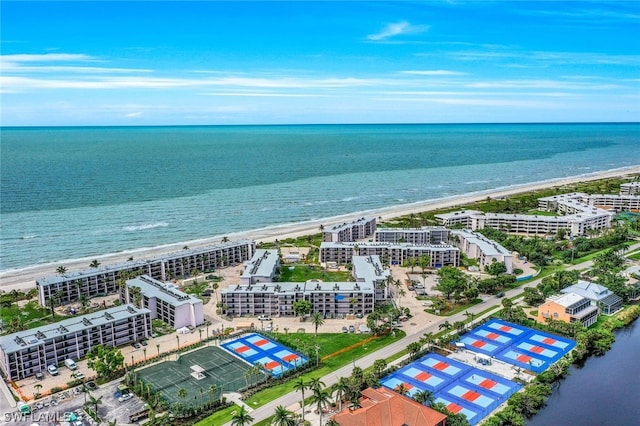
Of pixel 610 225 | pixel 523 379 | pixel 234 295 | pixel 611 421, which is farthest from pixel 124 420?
pixel 610 225

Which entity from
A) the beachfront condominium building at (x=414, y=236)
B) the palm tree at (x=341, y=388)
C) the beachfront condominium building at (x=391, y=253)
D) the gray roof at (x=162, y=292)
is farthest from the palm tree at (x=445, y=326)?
the beachfront condominium building at (x=414, y=236)

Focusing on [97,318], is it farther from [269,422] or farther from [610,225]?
[610,225]

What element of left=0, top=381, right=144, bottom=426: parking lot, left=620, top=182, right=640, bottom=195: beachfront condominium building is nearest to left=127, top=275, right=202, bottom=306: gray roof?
left=0, top=381, right=144, bottom=426: parking lot

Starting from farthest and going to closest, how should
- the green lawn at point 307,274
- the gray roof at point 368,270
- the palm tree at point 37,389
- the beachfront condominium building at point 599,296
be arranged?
the green lawn at point 307,274, the gray roof at point 368,270, the beachfront condominium building at point 599,296, the palm tree at point 37,389

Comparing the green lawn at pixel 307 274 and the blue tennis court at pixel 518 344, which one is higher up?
the green lawn at pixel 307 274

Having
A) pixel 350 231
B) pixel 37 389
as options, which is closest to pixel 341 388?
pixel 37 389

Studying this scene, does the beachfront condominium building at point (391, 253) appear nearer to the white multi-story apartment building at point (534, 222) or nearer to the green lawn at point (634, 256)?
the white multi-story apartment building at point (534, 222)

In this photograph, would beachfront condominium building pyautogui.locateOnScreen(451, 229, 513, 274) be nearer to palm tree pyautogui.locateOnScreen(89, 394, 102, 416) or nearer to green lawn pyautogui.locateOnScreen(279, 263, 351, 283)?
green lawn pyautogui.locateOnScreen(279, 263, 351, 283)
